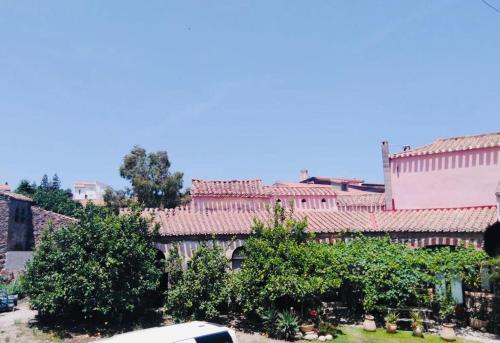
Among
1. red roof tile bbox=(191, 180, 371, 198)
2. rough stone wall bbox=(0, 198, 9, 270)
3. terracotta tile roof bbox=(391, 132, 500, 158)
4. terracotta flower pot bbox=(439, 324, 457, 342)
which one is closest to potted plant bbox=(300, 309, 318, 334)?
terracotta flower pot bbox=(439, 324, 457, 342)

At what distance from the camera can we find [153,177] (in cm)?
4431

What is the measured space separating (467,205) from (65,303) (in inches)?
815

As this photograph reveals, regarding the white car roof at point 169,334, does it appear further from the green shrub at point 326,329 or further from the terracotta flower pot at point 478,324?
the terracotta flower pot at point 478,324

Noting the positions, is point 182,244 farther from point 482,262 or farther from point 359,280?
point 482,262

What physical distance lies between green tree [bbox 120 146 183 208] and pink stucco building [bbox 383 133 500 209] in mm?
25078

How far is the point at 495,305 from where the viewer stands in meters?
15.9

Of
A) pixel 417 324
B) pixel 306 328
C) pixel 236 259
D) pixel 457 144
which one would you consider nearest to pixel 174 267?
pixel 236 259

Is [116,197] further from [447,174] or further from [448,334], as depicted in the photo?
[448,334]

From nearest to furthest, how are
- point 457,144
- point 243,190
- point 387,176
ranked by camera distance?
point 457,144, point 243,190, point 387,176

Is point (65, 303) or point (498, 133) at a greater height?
point (498, 133)

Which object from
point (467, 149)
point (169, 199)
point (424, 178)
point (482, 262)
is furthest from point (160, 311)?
point (169, 199)

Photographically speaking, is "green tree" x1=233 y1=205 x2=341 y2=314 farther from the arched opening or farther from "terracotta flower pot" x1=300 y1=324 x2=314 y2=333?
the arched opening

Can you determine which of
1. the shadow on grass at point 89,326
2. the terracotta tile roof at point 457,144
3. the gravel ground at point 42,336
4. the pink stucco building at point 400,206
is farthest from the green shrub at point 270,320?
the terracotta tile roof at point 457,144

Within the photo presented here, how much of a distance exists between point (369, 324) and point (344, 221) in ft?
21.2
